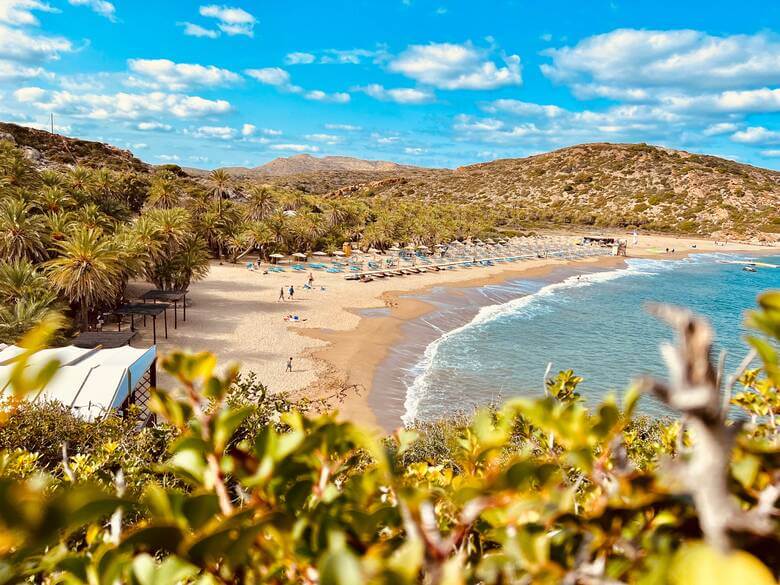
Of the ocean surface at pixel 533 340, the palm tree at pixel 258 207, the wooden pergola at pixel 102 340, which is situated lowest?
the ocean surface at pixel 533 340

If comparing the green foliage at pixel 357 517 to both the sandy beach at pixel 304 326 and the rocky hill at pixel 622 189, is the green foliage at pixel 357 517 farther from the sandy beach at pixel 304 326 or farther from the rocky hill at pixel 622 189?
the rocky hill at pixel 622 189

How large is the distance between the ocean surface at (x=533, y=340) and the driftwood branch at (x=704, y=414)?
17.0 m

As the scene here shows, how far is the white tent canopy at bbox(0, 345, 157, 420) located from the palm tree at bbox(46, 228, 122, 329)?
7.00 m

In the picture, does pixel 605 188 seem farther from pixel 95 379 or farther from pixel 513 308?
pixel 95 379

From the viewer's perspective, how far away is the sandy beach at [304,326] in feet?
69.5

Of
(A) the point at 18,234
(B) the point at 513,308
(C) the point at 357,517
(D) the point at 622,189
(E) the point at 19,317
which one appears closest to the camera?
(C) the point at 357,517

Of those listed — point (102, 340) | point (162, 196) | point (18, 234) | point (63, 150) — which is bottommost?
point (102, 340)

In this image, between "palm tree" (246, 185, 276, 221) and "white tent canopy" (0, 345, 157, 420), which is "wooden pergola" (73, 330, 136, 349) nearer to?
"white tent canopy" (0, 345, 157, 420)

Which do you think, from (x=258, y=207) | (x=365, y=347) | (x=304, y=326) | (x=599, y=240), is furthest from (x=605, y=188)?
(x=365, y=347)

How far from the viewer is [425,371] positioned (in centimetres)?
2352

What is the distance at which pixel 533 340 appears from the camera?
29.4 m

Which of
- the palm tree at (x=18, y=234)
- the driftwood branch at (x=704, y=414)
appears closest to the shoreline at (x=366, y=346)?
the palm tree at (x=18, y=234)

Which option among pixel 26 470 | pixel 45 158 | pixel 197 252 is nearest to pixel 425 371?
pixel 197 252

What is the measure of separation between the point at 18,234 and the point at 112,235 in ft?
14.5
